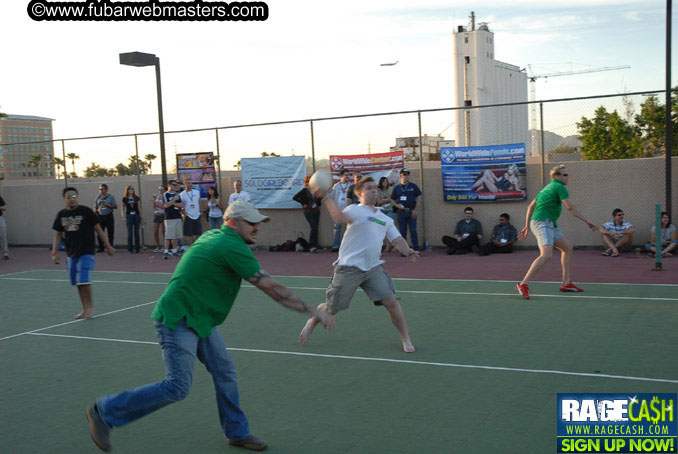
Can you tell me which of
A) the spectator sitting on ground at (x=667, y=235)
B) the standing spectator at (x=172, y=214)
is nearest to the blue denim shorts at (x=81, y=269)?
the standing spectator at (x=172, y=214)

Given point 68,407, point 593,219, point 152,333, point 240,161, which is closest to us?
point 68,407

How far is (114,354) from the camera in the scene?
8.15 meters

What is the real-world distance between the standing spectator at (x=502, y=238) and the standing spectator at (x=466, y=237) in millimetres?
295

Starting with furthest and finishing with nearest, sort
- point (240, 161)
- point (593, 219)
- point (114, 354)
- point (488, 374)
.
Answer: point (240, 161) < point (593, 219) < point (114, 354) < point (488, 374)

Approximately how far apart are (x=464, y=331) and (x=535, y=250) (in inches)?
356

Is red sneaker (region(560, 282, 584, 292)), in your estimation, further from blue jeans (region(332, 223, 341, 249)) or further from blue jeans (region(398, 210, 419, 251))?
blue jeans (region(332, 223, 341, 249))

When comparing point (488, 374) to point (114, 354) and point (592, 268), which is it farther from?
point (592, 268)

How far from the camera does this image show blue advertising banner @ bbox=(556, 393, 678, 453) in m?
4.84

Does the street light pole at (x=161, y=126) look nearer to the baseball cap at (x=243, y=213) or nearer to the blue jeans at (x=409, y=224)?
the blue jeans at (x=409, y=224)

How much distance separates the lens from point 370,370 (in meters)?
7.02

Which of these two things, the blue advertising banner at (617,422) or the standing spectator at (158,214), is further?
the standing spectator at (158,214)

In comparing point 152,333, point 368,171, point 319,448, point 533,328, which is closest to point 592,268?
point 533,328

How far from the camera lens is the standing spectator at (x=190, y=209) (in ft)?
62.2

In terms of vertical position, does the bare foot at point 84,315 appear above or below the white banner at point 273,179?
below
